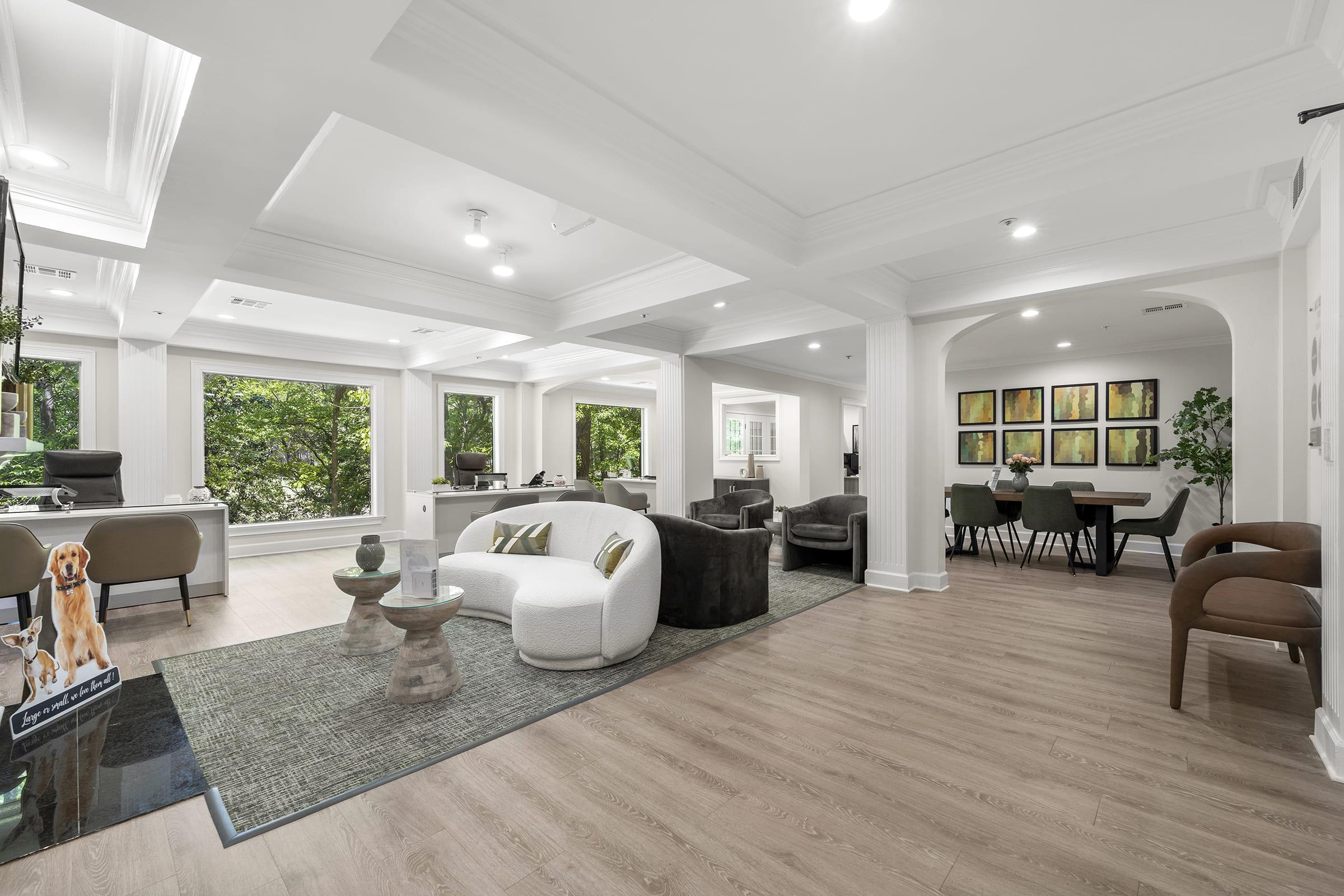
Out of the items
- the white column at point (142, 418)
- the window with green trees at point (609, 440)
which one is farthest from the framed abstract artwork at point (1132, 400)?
the white column at point (142, 418)

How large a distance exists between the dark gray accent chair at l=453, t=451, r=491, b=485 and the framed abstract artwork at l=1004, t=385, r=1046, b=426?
24.3 feet

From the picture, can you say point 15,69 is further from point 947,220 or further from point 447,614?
point 947,220

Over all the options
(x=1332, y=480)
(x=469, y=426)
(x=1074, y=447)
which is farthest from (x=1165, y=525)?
(x=469, y=426)

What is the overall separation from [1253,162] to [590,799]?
395 centimetres

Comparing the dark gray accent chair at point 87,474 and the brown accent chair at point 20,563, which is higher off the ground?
the dark gray accent chair at point 87,474

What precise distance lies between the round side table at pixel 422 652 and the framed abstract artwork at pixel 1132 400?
8289 mm

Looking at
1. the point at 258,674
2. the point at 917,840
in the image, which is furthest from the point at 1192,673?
the point at 258,674

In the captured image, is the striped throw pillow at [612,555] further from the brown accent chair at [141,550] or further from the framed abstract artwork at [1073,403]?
the framed abstract artwork at [1073,403]

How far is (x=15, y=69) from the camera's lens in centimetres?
235

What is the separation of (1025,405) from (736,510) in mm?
4623

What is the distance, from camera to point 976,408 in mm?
8664

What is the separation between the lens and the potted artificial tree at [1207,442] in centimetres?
584

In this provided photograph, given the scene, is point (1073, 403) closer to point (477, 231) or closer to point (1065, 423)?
point (1065, 423)

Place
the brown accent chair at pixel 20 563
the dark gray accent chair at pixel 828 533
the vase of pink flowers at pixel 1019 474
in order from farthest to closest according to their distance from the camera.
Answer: the vase of pink flowers at pixel 1019 474 < the dark gray accent chair at pixel 828 533 < the brown accent chair at pixel 20 563
